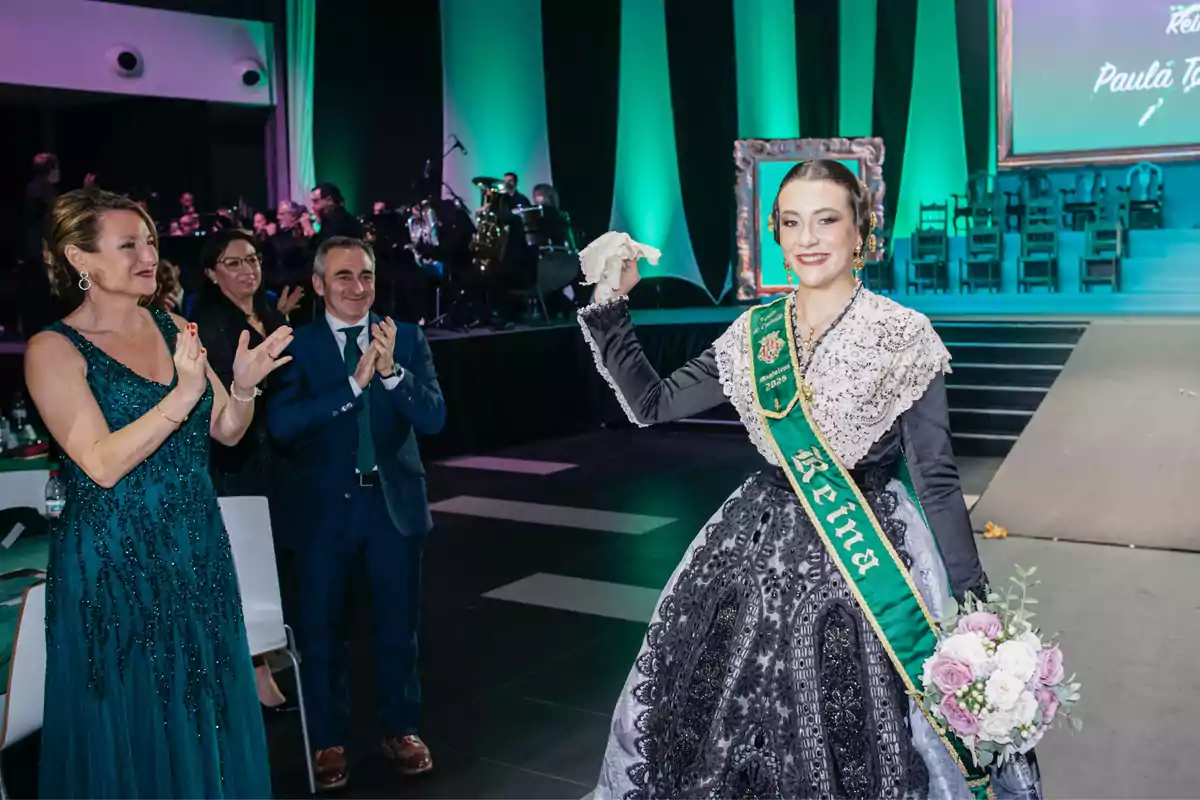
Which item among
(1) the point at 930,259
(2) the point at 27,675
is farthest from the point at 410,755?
(1) the point at 930,259

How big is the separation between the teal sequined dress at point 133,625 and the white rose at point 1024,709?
137 cm

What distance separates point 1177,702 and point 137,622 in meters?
2.41

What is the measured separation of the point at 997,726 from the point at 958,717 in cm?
5

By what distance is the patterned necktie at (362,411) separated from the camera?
9.20 feet

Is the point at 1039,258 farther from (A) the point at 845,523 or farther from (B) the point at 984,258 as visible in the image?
(A) the point at 845,523

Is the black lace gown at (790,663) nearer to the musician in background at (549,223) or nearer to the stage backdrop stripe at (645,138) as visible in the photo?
the musician in background at (549,223)

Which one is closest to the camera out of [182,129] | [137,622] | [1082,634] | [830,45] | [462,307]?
[137,622]

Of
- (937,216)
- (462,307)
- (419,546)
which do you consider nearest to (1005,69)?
(937,216)

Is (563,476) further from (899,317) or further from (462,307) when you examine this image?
(899,317)

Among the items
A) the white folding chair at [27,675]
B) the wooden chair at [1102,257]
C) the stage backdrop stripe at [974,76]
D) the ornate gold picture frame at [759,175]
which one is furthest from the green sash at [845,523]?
the stage backdrop stripe at [974,76]

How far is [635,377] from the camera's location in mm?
2037

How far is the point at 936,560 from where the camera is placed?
1.87 m

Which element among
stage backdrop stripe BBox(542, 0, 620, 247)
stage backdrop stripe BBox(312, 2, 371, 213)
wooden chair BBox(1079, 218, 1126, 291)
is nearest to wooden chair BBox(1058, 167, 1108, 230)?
wooden chair BBox(1079, 218, 1126, 291)

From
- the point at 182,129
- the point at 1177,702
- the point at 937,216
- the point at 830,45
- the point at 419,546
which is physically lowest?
the point at 1177,702
